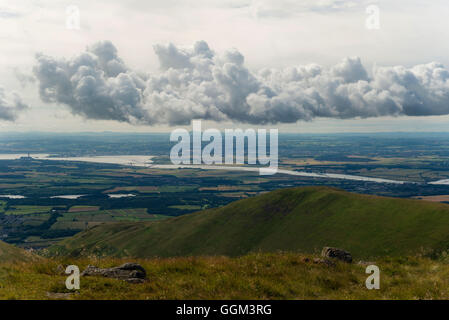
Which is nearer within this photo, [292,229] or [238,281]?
[238,281]

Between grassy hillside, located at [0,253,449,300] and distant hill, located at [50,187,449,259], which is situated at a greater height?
grassy hillside, located at [0,253,449,300]

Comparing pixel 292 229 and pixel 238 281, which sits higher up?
pixel 238 281

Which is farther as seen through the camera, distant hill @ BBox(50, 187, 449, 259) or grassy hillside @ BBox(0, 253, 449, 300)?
distant hill @ BBox(50, 187, 449, 259)

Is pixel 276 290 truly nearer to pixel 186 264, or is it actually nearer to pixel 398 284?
pixel 186 264
